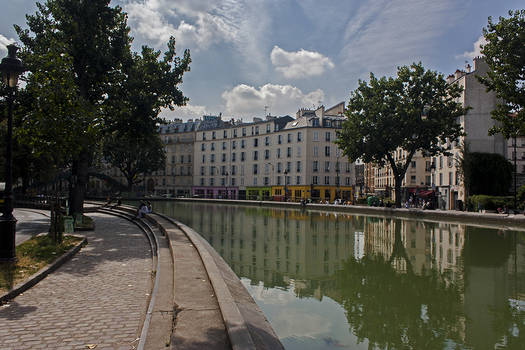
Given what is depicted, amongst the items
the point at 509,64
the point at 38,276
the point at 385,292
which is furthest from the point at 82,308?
the point at 509,64

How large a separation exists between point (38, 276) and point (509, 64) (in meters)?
24.7

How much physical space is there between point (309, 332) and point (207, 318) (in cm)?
207

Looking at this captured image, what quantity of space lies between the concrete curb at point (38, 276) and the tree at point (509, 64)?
2291 centimetres

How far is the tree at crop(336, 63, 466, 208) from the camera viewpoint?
34375mm

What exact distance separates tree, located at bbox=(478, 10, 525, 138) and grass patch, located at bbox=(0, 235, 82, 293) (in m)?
23.0

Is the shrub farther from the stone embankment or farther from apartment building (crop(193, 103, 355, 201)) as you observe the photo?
the stone embankment

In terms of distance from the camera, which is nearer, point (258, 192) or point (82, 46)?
point (82, 46)

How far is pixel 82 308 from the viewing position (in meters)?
5.30

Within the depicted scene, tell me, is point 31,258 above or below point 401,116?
below

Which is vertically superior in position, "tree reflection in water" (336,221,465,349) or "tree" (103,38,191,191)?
"tree" (103,38,191,191)

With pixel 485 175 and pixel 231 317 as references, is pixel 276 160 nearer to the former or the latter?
pixel 485 175

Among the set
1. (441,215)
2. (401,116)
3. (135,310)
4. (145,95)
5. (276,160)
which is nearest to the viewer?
(135,310)

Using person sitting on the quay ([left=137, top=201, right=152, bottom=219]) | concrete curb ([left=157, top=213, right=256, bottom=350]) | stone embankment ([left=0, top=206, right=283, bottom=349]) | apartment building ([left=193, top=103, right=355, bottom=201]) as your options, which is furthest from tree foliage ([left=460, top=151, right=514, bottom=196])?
concrete curb ([left=157, top=213, right=256, bottom=350])

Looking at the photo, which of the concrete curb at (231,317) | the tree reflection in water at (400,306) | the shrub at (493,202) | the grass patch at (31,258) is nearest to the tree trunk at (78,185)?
the grass patch at (31,258)
